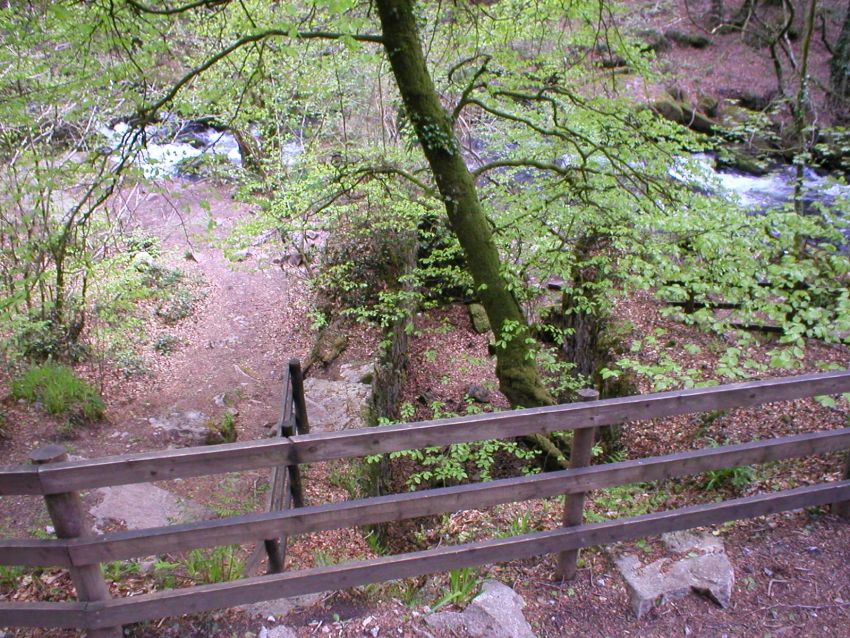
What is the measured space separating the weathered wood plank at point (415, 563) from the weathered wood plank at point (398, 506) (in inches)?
10.2

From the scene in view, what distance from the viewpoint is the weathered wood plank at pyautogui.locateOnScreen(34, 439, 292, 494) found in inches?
97.8

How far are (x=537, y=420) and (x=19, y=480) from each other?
240 cm

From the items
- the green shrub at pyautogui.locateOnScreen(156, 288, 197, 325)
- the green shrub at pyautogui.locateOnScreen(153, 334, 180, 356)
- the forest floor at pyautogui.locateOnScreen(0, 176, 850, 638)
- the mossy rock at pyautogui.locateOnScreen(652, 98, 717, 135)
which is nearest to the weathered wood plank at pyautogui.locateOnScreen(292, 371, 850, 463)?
the forest floor at pyautogui.locateOnScreen(0, 176, 850, 638)

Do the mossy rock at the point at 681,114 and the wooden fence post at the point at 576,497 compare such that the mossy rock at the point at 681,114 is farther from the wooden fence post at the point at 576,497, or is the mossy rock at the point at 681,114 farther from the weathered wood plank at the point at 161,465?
the weathered wood plank at the point at 161,465

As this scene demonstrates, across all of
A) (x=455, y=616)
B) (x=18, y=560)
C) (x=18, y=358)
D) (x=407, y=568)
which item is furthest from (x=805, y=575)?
(x=18, y=358)

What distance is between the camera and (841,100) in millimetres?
18344

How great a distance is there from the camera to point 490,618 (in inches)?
121

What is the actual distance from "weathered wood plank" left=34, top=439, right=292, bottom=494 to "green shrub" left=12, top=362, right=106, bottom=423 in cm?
528

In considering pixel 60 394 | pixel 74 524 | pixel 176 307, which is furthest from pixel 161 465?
pixel 176 307

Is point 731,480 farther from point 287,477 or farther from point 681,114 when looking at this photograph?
point 681,114

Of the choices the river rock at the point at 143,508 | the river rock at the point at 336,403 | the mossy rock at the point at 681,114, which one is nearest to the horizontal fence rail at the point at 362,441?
the river rock at the point at 143,508

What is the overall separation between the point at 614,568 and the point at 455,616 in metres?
1.05

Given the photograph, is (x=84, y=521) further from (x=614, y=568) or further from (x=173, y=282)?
(x=173, y=282)

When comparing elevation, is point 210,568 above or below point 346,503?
below
